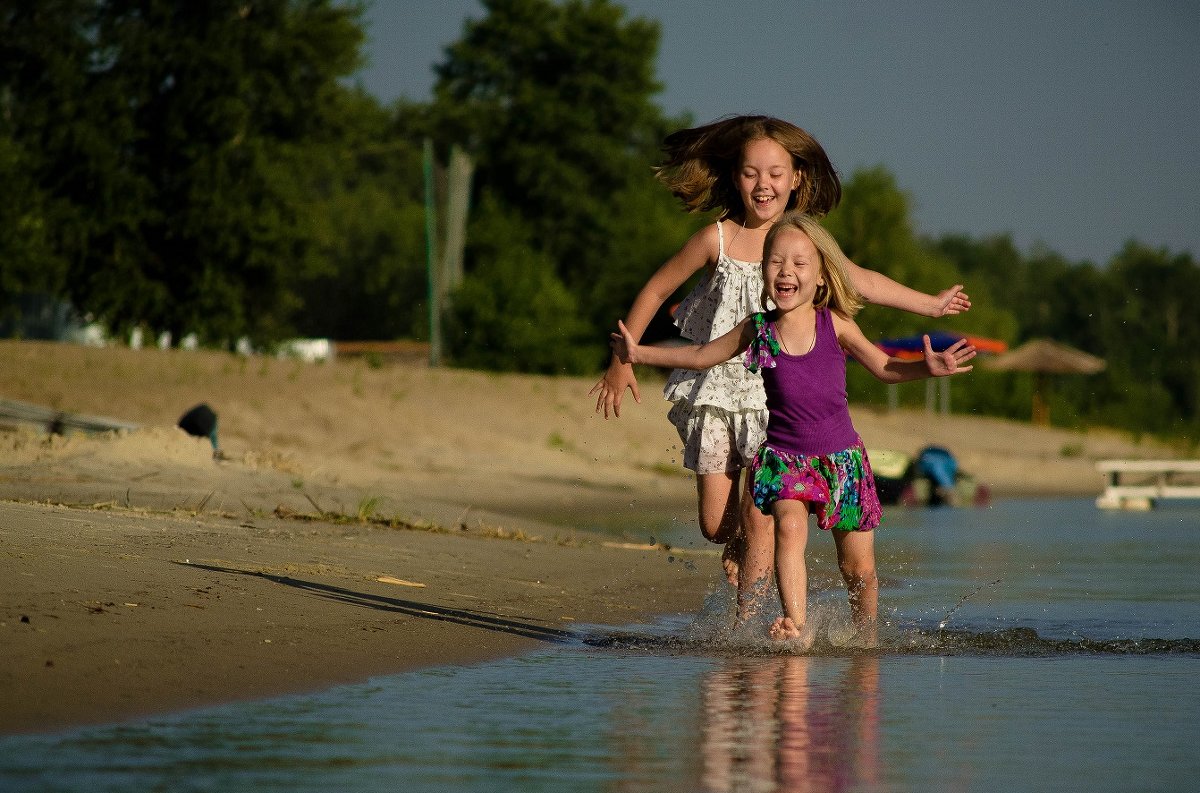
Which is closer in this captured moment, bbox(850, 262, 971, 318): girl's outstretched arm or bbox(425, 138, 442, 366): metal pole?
bbox(850, 262, 971, 318): girl's outstretched arm

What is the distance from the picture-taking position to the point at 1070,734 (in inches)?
170

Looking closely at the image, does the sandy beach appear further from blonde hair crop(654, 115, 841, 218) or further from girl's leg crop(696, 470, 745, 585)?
blonde hair crop(654, 115, 841, 218)

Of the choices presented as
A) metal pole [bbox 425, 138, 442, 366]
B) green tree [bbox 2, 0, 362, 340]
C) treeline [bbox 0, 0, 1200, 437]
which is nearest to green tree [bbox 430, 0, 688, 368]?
treeline [bbox 0, 0, 1200, 437]

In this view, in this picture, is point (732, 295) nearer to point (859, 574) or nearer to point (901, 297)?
point (901, 297)

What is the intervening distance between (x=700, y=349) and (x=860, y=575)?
1.03 m

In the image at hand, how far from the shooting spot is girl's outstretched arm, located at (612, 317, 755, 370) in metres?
5.84

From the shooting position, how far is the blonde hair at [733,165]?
249 inches

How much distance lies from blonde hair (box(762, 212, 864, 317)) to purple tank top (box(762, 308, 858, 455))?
0.12m

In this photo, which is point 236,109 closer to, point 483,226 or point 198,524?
point 483,226

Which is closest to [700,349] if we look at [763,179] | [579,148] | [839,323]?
[839,323]

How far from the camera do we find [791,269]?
228 inches

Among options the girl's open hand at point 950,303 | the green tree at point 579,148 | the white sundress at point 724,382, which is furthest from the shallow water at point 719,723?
the green tree at point 579,148

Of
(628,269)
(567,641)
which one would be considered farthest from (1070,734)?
(628,269)

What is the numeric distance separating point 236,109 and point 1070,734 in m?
24.0
